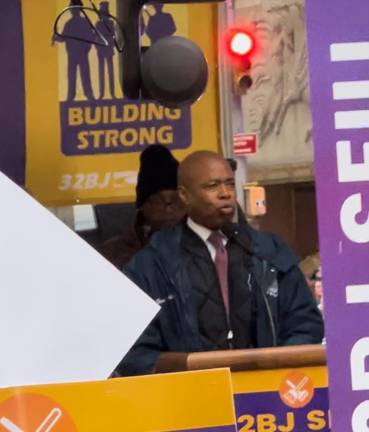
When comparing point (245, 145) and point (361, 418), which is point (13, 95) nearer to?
point (245, 145)

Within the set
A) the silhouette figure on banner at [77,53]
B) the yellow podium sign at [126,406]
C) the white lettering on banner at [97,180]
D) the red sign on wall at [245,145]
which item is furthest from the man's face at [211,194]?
the red sign on wall at [245,145]

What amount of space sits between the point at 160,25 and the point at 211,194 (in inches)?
82.1

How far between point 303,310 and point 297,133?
1513cm

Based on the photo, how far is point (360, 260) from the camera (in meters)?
2.55

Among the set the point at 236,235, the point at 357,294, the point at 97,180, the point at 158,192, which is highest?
the point at 97,180

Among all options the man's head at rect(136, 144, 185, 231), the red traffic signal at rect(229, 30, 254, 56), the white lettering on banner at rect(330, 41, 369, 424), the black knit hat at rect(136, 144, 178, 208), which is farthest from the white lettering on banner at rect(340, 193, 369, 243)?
the red traffic signal at rect(229, 30, 254, 56)

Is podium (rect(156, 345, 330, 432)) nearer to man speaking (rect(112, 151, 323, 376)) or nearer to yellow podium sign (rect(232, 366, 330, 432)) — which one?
yellow podium sign (rect(232, 366, 330, 432))

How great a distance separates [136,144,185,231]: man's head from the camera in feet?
19.2

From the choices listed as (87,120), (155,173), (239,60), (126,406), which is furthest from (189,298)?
(239,60)

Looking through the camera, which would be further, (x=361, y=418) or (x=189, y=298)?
(x=189, y=298)

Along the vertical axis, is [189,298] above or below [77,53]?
below

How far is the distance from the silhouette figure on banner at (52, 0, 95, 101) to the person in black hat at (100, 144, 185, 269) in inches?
34.4

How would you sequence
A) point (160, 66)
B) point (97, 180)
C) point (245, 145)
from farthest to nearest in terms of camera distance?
point (245, 145) → point (97, 180) → point (160, 66)

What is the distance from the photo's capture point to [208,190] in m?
5.02
